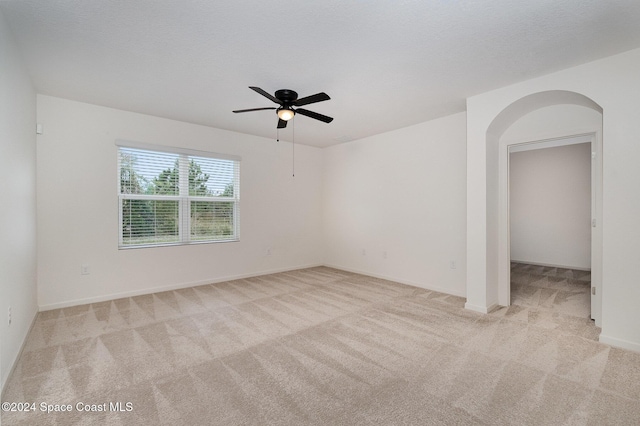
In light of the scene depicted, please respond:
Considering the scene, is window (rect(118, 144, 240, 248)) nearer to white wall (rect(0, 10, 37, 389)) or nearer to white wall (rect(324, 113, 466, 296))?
white wall (rect(0, 10, 37, 389))

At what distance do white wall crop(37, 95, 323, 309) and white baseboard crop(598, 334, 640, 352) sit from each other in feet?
15.3

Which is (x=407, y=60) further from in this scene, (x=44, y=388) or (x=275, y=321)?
(x=44, y=388)

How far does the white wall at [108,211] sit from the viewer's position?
3.62m

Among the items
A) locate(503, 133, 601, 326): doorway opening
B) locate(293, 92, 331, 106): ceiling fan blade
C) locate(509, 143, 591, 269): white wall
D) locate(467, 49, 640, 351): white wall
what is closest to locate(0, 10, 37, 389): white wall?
locate(293, 92, 331, 106): ceiling fan blade

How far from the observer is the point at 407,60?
269cm

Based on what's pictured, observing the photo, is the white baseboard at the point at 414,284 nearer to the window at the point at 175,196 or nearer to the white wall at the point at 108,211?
the white wall at the point at 108,211

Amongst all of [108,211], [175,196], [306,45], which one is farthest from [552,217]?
[108,211]

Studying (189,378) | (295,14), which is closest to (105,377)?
(189,378)

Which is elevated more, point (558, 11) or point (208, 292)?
point (558, 11)

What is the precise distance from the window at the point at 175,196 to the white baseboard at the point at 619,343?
492 cm

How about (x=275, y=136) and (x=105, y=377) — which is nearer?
(x=105, y=377)

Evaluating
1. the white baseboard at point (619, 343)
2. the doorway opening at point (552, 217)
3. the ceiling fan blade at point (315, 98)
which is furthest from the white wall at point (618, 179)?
the ceiling fan blade at point (315, 98)

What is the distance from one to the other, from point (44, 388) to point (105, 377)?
350mm

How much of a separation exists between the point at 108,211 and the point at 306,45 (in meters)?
3.47
